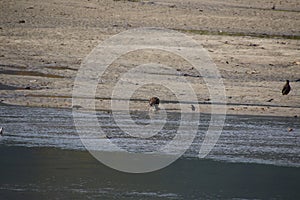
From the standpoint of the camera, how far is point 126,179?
31.9ft

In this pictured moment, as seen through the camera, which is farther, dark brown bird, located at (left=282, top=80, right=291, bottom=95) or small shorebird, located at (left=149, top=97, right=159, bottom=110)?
dark brown bird, located at (left=282, top=80, right=291, bottom=95)

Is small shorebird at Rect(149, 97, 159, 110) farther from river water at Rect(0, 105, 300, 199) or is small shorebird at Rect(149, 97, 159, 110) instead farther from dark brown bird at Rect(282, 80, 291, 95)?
dark brown bird at Rect(282, 80, 291, 95)

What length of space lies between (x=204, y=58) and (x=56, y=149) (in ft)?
25.6

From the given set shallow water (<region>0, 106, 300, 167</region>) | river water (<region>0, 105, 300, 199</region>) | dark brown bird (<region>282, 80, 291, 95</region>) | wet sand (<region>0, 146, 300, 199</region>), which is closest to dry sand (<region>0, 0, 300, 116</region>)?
dark brown bird (<region>282, 80, 291, 95</region>)

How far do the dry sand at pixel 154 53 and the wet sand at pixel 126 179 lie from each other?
11.3ft

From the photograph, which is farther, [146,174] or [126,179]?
[146,174]

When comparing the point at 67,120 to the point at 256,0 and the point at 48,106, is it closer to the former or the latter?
the point at 48,106

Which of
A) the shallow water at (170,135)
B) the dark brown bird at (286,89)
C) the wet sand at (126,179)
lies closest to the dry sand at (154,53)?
the dark brown bird at (286,89)

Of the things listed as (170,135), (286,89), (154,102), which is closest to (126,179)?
(170,135)

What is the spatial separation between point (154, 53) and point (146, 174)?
8109mm

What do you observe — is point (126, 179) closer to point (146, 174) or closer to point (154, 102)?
point (146, 174)

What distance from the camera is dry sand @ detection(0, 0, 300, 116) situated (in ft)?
47.9

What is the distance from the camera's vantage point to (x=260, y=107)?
14.3 meters

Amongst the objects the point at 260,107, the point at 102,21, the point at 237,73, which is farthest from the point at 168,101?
the point at 102,21
